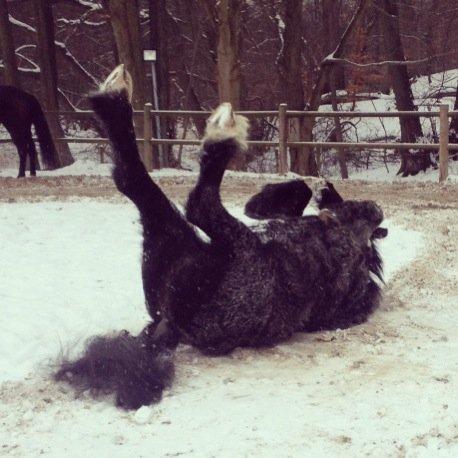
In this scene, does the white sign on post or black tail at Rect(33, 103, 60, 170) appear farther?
the white sign on post

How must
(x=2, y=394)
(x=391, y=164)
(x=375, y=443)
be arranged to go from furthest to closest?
(x=391, y=164), (x=2, y=394), (x=375, y=443)

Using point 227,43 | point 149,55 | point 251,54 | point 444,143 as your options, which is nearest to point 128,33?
point 149,55

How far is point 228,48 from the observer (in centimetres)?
1605

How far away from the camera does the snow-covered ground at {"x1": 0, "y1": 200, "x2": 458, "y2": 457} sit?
2818 millimetres

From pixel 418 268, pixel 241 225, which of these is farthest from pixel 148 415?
pixel 418 268

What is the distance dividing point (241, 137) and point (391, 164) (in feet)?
66.6

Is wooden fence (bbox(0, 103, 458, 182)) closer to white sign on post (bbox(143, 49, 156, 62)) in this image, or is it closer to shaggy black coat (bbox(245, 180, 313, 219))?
white sign on post (bbox(143, 49, 156, 62))

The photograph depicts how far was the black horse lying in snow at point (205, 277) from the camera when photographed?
133 inches

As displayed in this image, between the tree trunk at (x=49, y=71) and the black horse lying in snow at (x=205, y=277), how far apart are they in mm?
14553

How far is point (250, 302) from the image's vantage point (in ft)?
11.9

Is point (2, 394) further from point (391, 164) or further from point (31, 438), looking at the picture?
point (391, 164)

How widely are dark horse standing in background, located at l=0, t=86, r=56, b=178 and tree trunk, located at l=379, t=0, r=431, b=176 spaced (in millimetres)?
9367

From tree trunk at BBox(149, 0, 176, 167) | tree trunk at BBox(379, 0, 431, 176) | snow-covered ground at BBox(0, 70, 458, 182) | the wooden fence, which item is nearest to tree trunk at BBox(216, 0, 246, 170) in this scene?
the wooden fence

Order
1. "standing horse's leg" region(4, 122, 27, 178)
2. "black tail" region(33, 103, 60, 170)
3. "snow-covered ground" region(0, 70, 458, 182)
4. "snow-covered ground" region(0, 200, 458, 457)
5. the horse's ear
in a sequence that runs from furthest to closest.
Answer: "snow-covered ground" region(0, 70, 458, 182) → "standing horse's leg" region(4, 122, 27, 178) → "black tail" region(33, 103, 60, 170) → the horse's ear → "snow-covered ground" region(0, 200, 458, 457)
